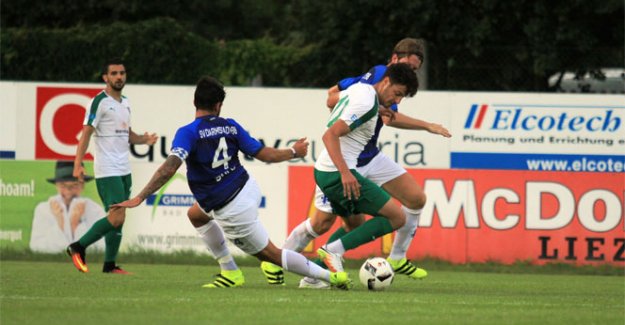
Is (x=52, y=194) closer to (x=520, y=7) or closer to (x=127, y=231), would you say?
(x=127, y=231)

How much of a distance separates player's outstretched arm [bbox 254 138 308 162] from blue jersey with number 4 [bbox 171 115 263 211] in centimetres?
8

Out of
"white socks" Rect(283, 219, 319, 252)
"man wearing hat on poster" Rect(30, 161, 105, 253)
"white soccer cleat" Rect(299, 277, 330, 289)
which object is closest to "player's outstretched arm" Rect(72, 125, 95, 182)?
"white socks" Rect(283, 219, 319, 252)

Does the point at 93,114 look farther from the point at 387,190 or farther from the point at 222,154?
the point at 222,154

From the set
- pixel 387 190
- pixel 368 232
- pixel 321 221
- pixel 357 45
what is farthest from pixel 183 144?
pixel 357 45

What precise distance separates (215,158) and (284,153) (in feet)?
1.84

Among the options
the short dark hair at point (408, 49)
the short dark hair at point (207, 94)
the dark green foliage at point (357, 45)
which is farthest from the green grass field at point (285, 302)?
the dark green foliage at point (357, 45)

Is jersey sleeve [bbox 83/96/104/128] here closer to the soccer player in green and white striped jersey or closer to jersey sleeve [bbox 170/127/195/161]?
the soccer player in green and white striped jersey

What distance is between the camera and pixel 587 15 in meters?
22.1

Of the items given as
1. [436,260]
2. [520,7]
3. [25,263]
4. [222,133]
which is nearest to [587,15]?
[520,7]

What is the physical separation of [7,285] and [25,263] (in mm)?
4848

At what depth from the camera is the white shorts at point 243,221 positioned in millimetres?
10977

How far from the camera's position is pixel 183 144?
10797 mm

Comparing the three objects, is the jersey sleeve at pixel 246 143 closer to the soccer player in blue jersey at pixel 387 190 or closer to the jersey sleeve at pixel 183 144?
the jersey sleeve at pixel 183 144

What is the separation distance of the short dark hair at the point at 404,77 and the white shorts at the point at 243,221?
1.47 m
